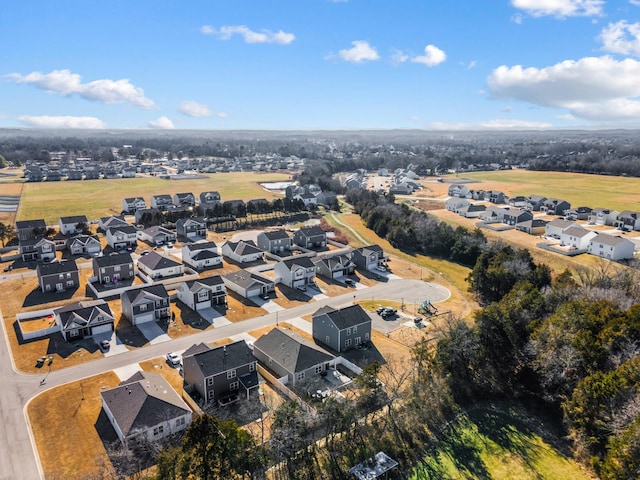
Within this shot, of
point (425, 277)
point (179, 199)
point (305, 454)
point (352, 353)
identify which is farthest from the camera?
point (179, 199)

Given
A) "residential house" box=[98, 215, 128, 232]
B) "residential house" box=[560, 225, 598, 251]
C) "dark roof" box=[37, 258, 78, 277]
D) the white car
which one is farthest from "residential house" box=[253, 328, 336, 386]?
"residential house" box=[560, 225, 598, 251]

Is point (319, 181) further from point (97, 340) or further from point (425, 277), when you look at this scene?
point (97, 340)

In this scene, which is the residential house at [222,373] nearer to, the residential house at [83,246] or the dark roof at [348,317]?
the dark roof at [348,317]

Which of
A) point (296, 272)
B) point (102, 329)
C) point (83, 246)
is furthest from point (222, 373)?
point (83, 246)

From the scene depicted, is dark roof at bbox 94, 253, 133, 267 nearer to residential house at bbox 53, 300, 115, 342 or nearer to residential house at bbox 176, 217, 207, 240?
residential house at bbox 53, 300, 115, 342

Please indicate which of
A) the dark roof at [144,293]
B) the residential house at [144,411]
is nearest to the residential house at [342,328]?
the residential house at [144,411]

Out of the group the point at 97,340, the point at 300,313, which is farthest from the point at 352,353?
the point at 97,340
